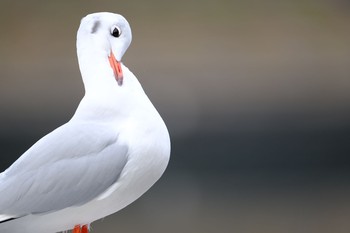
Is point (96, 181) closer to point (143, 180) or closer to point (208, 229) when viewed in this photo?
point (143, 180)

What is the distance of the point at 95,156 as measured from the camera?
1200 mm

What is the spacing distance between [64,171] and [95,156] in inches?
1.8

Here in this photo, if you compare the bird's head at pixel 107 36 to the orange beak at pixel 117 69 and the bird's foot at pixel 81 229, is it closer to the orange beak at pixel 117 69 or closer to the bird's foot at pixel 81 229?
the orange beak at pixel 117 69

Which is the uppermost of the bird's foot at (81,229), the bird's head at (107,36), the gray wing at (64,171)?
the bird's head at (107,36)

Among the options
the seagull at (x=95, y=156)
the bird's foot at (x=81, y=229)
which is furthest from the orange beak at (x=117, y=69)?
the bird's foot at (x=81, y=229)

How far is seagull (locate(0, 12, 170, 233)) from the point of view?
1.17 metres

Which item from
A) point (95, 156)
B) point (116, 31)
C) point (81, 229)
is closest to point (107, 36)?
point (116, 31)

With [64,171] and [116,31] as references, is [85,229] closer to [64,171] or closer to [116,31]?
[64,171]

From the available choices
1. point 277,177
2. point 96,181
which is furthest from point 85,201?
point 277,177

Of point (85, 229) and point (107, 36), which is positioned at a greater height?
point (107, 36)

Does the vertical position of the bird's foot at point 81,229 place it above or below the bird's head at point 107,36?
below

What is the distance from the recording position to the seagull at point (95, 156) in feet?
3.84

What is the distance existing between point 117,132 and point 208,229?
60.7 inches

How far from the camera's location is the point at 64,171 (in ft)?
3.91
